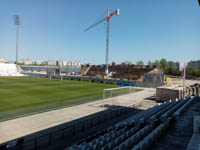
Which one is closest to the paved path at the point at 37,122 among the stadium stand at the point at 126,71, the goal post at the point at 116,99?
the goal post at the point at 116,99

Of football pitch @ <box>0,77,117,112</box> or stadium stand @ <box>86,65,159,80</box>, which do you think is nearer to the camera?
football pitch @ <box>0,77,117,112</box>

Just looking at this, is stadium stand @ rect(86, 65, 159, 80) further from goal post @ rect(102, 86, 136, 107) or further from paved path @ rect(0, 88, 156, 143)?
paved path @ rect(0, 88, 156, 143)

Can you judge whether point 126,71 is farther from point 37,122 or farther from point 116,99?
point 37,122

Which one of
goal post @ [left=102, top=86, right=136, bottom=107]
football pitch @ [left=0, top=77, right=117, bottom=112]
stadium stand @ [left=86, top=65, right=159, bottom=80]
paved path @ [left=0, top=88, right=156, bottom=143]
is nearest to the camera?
paved path @ [left=0, top=88, right=156, bottom=143]

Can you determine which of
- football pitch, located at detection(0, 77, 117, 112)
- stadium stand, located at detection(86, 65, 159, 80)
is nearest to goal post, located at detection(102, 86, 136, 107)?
football pitch, located at detection(0, 77, 117, 112)

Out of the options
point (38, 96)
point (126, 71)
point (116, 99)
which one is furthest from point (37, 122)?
point (126, 71)

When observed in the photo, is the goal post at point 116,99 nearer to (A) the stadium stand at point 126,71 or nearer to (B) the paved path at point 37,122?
(B) the paved path at point 37,122

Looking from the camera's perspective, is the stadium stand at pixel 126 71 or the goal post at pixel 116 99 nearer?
the goal post at pixel 116 99

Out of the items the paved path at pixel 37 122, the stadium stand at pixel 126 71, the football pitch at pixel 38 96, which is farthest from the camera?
the stadium stand at pixel 126 71

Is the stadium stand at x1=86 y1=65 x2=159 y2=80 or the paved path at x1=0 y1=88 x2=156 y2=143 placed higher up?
the stadium stand at x1=86 y1=65 x2=159 y2=80

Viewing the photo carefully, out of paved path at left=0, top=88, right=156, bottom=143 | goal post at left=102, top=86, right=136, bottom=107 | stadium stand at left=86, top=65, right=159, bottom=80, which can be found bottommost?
paved path at left=0, top=88, right=156, bottom=143

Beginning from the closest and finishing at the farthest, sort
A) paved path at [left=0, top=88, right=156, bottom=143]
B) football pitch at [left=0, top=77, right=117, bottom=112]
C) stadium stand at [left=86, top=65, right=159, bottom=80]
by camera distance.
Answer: paved path at [left=0, top=88, right=156, bottom=143]
football pitch at [left=0, top=77, right=117, bottom=112]
stadium stand at [left=86, top=65, right=159, bottom=80]

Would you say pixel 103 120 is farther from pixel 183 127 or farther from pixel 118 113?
pixel 183 127

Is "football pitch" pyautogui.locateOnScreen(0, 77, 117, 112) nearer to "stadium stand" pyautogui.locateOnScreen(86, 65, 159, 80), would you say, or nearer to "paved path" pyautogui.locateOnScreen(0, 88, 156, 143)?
"paved path" pyautogui.locateOnScreen(0, 88, 156, 143)
